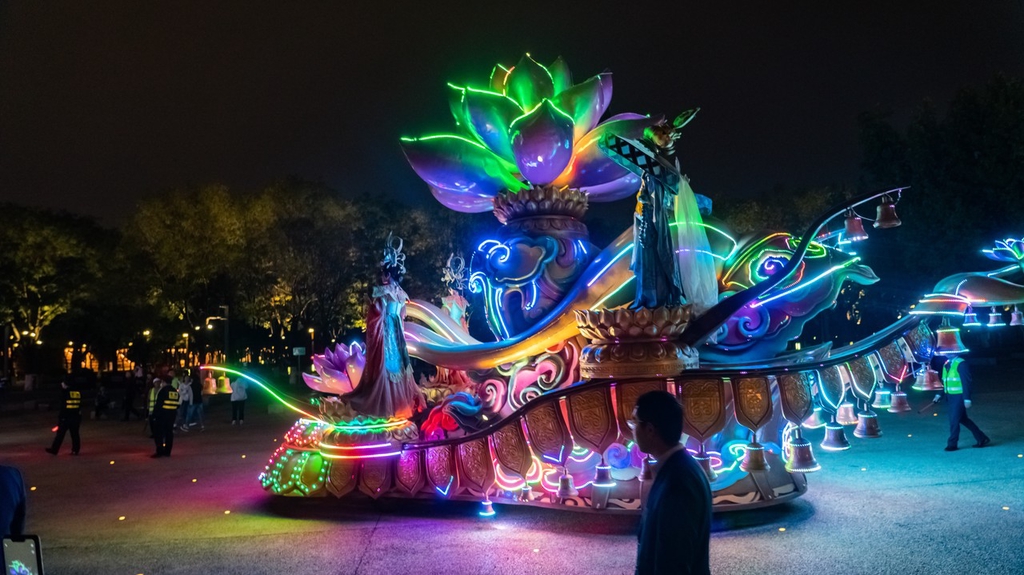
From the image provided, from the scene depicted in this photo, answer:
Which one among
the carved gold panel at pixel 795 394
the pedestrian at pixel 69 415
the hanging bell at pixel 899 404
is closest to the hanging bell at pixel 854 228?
the carved gold panel at pixel 795 394

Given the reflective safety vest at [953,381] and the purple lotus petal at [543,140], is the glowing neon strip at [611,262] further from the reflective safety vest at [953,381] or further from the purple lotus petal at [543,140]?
the reflective safety vest at [953,381]

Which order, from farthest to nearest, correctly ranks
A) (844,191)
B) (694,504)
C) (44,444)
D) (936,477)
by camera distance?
1. (844,191)
2. (44,444)
3. (936,477)
4. (694,504)

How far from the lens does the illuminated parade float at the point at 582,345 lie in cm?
590

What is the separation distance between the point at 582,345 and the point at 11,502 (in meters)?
5.51

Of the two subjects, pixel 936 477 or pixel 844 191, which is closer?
pixel 936 477

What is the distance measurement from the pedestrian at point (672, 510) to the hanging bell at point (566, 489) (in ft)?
13.0

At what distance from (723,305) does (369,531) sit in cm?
386

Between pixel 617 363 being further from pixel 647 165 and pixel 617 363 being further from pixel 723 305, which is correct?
pixel 647 165

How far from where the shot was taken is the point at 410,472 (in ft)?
22.9

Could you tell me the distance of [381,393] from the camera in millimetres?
7355

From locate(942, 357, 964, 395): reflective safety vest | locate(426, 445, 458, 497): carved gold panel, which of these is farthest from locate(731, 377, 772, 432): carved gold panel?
locate(942, 357, 964, 395): reflective safety vest

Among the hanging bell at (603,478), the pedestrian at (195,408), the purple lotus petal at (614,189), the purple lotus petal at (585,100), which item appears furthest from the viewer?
the pedestrian at (195,408)

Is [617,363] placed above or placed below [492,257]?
below

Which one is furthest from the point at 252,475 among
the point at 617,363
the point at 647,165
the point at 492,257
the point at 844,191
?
the point at 844,191
